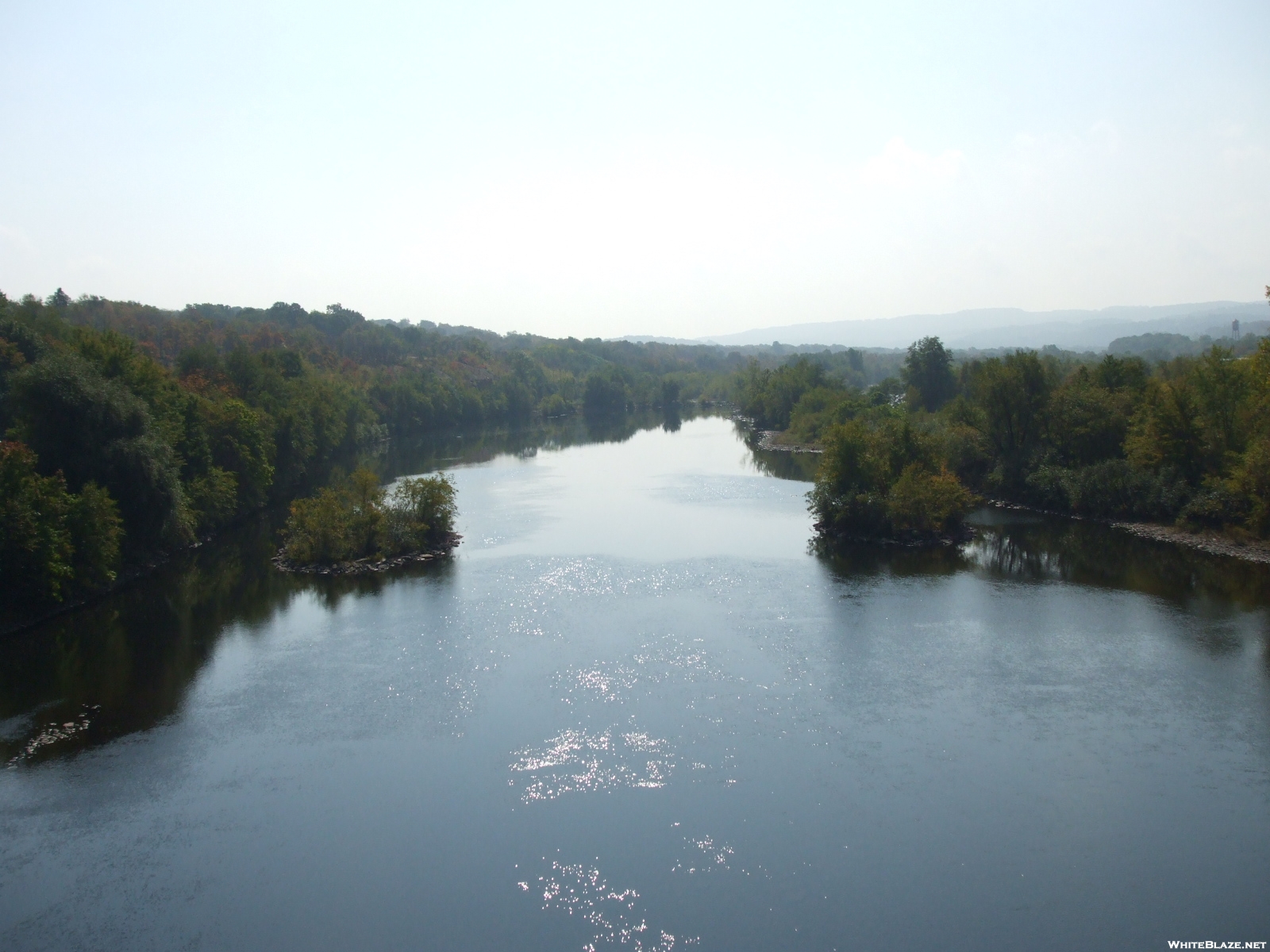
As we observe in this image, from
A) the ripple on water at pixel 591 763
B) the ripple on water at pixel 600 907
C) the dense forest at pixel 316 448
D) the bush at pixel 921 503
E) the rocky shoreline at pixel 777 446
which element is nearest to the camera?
the ripple on water at pixel 600 907

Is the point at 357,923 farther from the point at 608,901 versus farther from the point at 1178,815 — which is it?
the point at 1178,815

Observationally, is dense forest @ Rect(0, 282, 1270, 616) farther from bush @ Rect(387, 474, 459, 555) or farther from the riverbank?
bush @ Rect(387, 474, 459, 555)

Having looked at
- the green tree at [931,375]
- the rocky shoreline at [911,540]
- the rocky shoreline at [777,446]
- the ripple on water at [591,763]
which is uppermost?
the green tree at [931,375]

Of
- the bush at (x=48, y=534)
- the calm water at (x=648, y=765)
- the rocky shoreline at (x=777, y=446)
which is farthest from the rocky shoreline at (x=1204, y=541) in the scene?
the bush at (x=48, y=534)

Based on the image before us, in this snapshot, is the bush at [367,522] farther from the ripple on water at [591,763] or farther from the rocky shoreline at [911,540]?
the ripple on water at [591,763]

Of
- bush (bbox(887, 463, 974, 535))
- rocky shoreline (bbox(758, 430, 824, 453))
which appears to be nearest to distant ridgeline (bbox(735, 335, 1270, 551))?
bush (bbox(887, 463, 974, 535))
